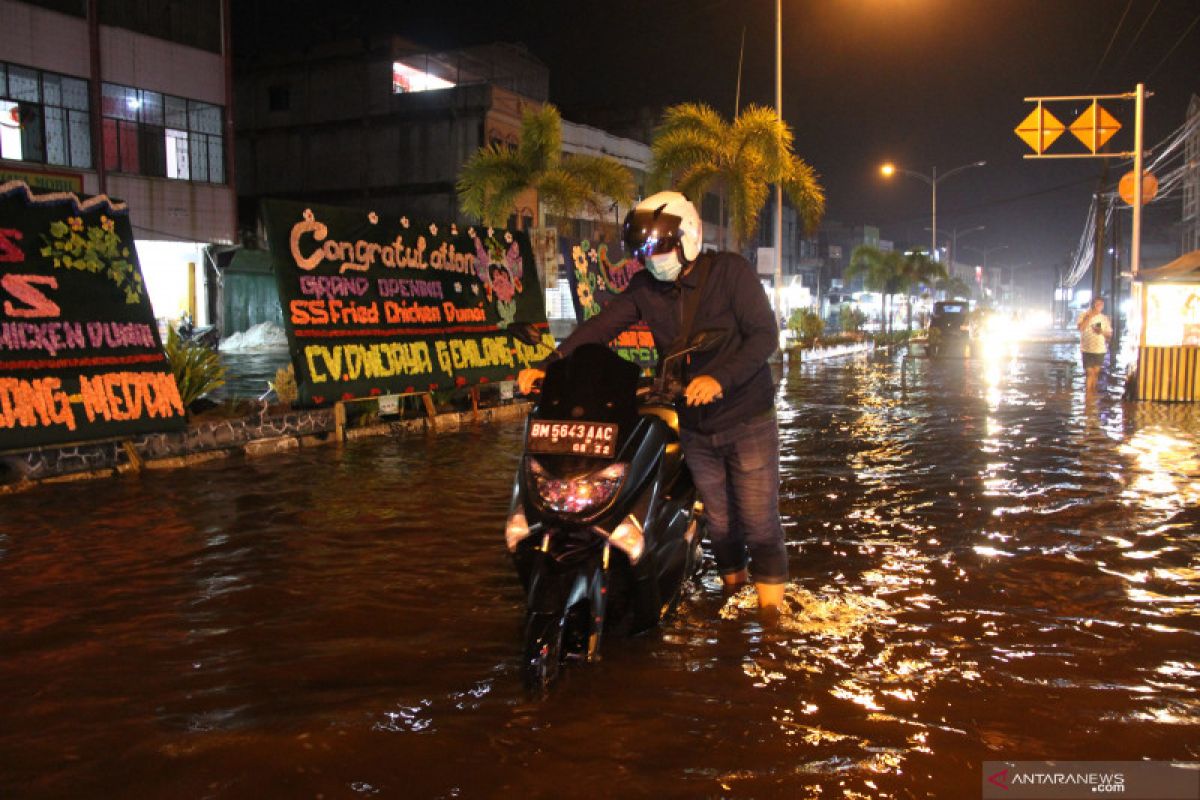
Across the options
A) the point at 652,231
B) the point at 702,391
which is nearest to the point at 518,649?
the point at 702,391

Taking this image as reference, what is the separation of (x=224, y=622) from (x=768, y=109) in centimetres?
1922

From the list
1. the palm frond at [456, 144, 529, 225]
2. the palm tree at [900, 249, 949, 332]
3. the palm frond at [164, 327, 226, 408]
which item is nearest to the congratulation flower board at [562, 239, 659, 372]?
the palm frond at [456, 144, 529, 225]

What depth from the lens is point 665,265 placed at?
4.36 m

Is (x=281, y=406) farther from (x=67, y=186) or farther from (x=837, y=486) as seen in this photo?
(x=67, y=186)

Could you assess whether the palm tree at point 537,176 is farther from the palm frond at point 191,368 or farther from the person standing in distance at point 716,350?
the person standing in distance at point 716,350

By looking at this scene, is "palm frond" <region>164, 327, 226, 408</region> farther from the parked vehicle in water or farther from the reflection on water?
the parked vehicle in water

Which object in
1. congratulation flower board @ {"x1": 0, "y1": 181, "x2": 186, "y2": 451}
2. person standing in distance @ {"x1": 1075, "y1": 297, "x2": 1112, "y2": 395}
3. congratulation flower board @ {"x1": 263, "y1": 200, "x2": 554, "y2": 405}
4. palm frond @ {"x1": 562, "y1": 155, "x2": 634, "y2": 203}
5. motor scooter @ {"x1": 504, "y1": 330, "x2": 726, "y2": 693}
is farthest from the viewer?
palm frond @ {"x1": 562, "y1": 155, "x2": 634, "y2": 203}

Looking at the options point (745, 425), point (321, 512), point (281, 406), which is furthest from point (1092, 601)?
point (281, 406)

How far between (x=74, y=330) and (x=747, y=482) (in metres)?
6.61

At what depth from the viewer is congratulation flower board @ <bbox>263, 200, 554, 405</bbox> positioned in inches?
411

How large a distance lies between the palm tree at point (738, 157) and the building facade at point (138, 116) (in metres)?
15.7

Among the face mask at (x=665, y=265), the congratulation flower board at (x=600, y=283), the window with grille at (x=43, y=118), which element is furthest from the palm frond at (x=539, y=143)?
the face mask at (x=665, y=265)

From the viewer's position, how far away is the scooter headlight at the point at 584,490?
387 centimetres

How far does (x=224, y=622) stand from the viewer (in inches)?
188
